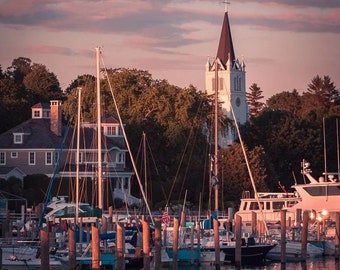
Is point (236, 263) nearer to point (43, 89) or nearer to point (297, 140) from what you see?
point (297, 140)

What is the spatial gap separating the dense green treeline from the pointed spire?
127 ft

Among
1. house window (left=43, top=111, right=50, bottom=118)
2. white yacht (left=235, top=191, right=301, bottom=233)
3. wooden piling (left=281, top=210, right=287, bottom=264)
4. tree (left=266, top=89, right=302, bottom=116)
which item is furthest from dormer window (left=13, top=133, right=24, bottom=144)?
tree (left=266, top=89, right=302, bottom=116)

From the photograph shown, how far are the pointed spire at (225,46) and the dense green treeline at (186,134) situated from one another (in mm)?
38646

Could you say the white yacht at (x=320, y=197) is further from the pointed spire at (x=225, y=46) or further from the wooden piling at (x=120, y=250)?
the pointed spire at (x=225, y=46)

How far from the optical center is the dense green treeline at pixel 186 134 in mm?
94625

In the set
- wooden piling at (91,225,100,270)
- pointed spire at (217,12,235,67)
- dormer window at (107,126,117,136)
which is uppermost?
pointed spire at (217,12,235,67)

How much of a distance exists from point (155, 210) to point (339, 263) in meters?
27.5

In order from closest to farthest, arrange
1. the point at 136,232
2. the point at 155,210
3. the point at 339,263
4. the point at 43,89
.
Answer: the point at 136,232
the point at 339,263
the point at 155,210
the point at 43,89

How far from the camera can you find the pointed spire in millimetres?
161350

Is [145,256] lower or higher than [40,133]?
lower

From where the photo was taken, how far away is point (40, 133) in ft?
314

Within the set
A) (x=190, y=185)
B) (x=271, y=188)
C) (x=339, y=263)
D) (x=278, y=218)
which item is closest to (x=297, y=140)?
(x=271, y=188)

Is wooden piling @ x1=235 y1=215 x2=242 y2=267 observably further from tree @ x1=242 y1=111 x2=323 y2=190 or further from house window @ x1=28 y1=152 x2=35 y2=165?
tree @ x1=242 y1=111 x2=323 y2=190

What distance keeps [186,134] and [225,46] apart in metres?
64.8
